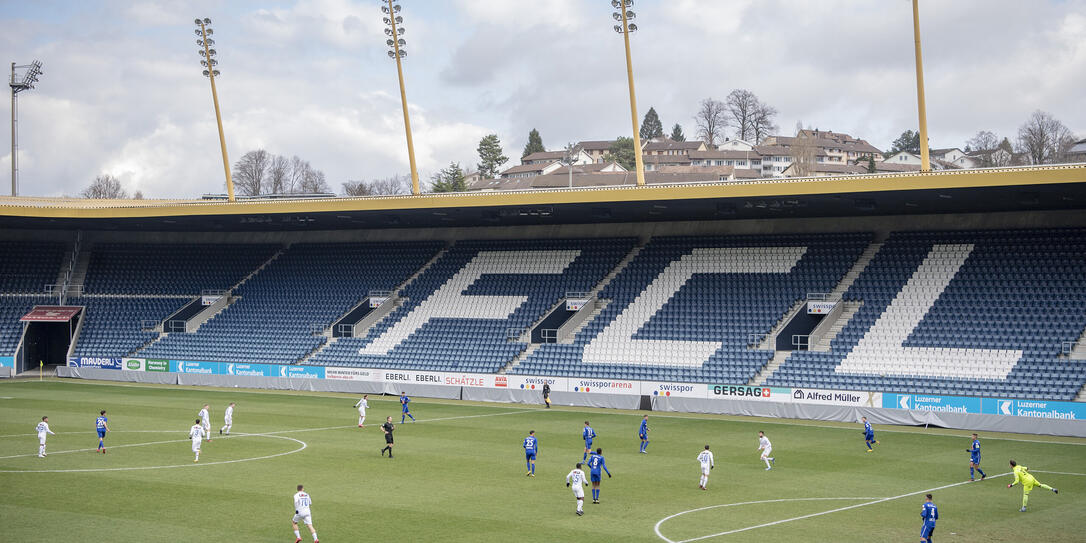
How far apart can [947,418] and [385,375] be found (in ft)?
Result: 85.3

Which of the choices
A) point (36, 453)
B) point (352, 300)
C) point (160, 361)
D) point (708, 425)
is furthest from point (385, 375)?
point (36, 453)

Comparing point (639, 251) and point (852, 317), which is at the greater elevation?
point (639, 251)

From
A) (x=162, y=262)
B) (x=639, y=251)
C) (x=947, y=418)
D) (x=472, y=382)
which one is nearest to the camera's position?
(x=947, y=418)

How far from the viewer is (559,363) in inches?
1876

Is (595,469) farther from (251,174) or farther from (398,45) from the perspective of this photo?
(251,174)

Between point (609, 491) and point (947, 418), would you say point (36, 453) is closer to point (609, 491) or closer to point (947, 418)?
point (609, 491)

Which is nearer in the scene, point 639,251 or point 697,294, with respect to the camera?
point 697,294

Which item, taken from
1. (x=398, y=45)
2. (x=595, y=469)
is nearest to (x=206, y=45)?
(x=398, y=45)

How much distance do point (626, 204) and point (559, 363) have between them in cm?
864

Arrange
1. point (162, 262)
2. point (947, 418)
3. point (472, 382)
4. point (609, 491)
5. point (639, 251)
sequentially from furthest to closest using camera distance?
point (162, 262), point (639, 251), point (472, 382), point (947, 418), point (609, 491)

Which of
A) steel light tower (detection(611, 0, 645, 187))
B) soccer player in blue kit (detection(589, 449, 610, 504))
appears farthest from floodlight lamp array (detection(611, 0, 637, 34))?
soccer player in blue kit (detection(589, 449, 610, 504))

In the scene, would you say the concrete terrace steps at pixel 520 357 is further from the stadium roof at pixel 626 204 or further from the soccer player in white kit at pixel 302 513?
the soccer player in white kit at pixel 302 513

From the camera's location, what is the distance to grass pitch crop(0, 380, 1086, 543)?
20922 millimetres

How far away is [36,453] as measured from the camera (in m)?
30.2
